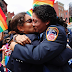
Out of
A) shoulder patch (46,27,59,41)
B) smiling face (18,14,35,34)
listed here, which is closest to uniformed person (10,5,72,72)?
shoulder patch (46,27,59,41)

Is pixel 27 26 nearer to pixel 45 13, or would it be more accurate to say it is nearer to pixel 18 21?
pixel 18 21

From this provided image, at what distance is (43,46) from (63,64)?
0.32 m

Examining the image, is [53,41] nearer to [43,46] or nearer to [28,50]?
[43,46]

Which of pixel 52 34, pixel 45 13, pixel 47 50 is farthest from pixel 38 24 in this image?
pixel 47 50

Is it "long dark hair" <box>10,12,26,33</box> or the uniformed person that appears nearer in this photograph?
the uniformed person

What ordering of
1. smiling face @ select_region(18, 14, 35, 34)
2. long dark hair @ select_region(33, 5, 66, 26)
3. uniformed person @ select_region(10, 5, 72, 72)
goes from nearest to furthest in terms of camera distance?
1. uniformed person @ select_region(10, 5, 72, 72)
2. long dark hair @ select_region(33, 5, 66, 26)
3. smiling face @ select_region(18, 14, 35, 34)

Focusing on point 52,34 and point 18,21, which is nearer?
point 52,34

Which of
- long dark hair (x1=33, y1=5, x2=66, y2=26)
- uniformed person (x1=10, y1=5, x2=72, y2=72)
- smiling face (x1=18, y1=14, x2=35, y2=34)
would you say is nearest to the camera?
uniformed person (x1=10, y1=5, x2=72, y2=72)

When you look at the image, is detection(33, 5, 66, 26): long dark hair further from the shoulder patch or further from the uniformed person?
the shoulder patch

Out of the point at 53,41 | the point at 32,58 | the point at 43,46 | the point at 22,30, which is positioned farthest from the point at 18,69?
the point at 22,30

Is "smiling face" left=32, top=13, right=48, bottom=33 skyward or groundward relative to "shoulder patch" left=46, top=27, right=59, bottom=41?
skyward

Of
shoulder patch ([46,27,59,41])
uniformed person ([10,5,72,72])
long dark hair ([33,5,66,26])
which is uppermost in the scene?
long dark hair ([33,5,66,26])

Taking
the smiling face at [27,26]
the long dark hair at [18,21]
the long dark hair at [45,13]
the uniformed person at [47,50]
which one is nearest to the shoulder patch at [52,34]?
the uniformed person at [47,50]

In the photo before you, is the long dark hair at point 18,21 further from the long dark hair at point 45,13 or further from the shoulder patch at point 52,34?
the shoulder patch at point 52,34
